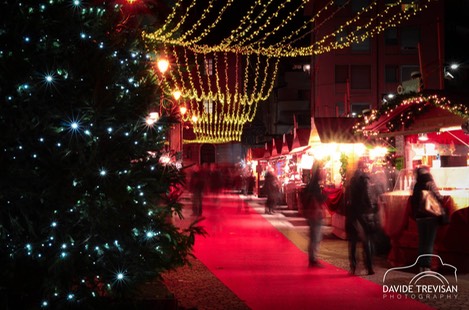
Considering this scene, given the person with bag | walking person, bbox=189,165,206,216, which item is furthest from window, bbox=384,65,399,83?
the person with bag

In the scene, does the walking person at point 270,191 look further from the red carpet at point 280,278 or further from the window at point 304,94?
the window at point 304,94

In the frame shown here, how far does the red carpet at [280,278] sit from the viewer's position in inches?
327

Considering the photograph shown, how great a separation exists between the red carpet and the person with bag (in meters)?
1.27

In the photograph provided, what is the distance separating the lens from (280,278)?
10.2 m

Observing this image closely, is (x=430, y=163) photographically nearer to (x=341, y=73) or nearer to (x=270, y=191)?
(x=270, y=191)

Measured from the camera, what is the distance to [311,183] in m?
12.0

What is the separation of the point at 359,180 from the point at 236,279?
274 cm

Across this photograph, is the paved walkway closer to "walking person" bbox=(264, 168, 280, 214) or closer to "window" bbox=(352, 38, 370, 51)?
"walking person" bbox=(264, 168, 280, 214)

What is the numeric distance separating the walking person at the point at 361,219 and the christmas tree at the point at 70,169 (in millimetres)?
5025

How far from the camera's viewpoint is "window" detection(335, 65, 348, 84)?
49.5m

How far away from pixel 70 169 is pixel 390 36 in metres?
47.1

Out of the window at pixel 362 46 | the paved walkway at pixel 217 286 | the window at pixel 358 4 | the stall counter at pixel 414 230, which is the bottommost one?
the paved walkway at pixel 217 286

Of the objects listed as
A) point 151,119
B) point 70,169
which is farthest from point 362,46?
point 70,169

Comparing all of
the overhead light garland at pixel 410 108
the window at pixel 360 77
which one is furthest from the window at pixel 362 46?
the overhead light garland at pixel 410 108
